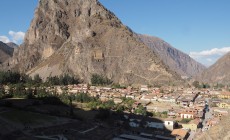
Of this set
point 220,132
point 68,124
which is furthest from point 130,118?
point 220,132

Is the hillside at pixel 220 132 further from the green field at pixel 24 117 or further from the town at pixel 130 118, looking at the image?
the green field at pixel 24 117

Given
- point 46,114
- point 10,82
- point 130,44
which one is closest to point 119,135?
point 46,114

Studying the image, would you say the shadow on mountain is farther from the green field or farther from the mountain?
the mountain

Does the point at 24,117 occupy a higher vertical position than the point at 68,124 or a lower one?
higher

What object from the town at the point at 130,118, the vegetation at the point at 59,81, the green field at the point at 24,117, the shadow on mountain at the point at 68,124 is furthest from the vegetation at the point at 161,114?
the vegetation at the point at 59,81

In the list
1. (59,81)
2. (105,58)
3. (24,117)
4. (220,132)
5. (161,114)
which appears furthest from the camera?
(105,58)

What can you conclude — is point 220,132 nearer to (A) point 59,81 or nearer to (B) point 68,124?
(B) point 68,124

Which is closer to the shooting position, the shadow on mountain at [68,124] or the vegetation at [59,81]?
the shadow on mountain at [68,124]

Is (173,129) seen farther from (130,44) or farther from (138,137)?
(130,44)

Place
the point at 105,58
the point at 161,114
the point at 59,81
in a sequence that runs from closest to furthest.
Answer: the point at 161,114 < the point at 59,81 < the point at 105,58
